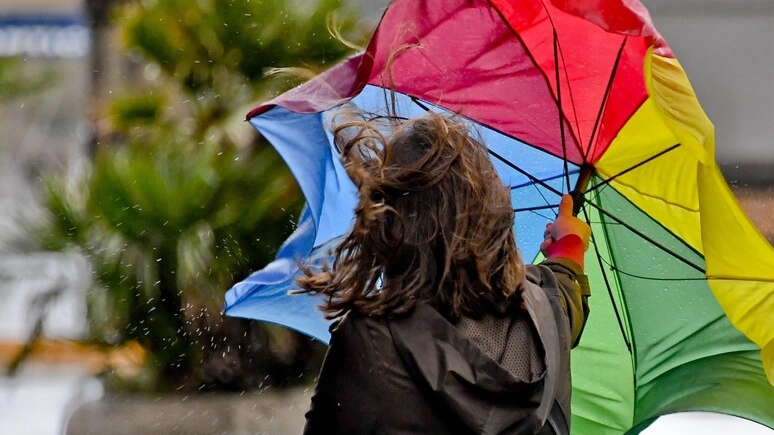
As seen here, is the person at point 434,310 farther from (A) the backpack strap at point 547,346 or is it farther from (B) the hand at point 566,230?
(B) the hand at point 566,230

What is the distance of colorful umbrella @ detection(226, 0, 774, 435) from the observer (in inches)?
96.8

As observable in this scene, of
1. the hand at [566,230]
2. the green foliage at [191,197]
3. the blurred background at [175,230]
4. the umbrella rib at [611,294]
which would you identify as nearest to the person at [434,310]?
the hand at [566,230]

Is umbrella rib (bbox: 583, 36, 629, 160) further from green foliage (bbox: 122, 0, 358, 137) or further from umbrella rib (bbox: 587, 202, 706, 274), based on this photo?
green foliage (bbox: 122, 0, 358, 137)

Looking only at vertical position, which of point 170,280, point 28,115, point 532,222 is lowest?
point 28,115

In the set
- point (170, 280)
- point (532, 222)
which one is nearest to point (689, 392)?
point (532, 222)

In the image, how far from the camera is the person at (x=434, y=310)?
1.63 meters

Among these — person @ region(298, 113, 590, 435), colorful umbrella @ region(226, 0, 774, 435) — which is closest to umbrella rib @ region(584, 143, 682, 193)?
colorful umbrella @ region(226, 0, 774, 435)

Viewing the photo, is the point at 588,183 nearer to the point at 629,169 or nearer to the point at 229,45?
the point at 629,169

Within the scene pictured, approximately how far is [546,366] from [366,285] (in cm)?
31

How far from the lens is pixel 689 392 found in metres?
2.66

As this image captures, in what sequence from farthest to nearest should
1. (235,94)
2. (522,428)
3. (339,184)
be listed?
(235,94) → (339,184) → (522,428)

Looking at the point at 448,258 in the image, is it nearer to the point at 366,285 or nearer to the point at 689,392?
the point at 366,285

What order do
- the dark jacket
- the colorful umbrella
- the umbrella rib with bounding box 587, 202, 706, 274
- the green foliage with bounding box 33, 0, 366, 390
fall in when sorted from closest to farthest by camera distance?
the dark jacket
the colorful umbrella
the umbrella rib with bounding box 587, 202, 706, 274
the green foliage with bounding box 33, 0, 366, 390

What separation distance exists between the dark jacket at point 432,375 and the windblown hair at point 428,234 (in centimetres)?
3
